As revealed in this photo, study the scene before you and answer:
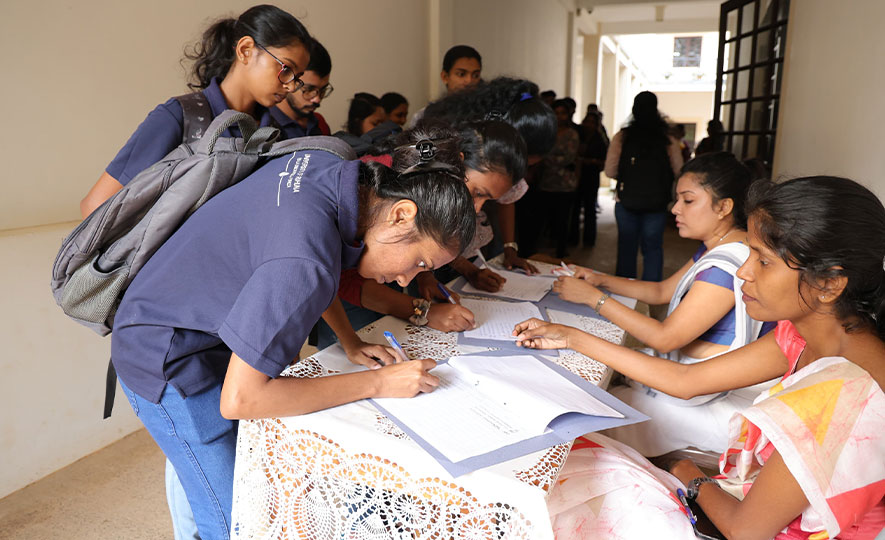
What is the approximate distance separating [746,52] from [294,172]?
5.18 metres

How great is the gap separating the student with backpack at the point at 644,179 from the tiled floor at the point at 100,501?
10.3 ft

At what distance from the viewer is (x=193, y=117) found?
1.53 m

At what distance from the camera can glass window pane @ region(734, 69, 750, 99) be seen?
4988 mm

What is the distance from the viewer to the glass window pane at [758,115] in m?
4.69

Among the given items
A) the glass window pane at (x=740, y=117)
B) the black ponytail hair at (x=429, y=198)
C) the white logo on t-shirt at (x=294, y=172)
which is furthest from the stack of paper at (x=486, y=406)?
the glass window pane at (x=740, y=117)

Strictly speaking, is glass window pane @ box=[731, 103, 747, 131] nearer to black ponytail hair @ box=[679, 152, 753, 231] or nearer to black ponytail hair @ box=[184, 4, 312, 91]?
black ponytail hair @ box=[679, 152, 753, 231]

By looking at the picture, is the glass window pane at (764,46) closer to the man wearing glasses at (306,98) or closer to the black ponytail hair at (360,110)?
the black ponytail hair at (360,110)

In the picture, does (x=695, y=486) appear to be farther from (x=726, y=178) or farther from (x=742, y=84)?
(x=742, y=84)

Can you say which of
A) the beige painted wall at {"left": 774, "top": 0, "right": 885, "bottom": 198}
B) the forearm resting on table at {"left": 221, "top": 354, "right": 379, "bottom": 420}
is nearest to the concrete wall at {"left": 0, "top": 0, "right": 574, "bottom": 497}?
the forearm resting on table at {"left": 221, "top": 354, "right": 379, "bottom": 420}

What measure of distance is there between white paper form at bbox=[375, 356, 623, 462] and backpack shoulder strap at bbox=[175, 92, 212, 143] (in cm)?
87

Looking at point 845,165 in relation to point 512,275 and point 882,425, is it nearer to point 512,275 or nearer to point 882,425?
point 512,275

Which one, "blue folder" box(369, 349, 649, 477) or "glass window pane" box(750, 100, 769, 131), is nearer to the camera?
"blue folder" box(369, 349, 649, 477)

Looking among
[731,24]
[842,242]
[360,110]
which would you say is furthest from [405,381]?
[731,24]

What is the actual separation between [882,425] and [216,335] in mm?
1058
